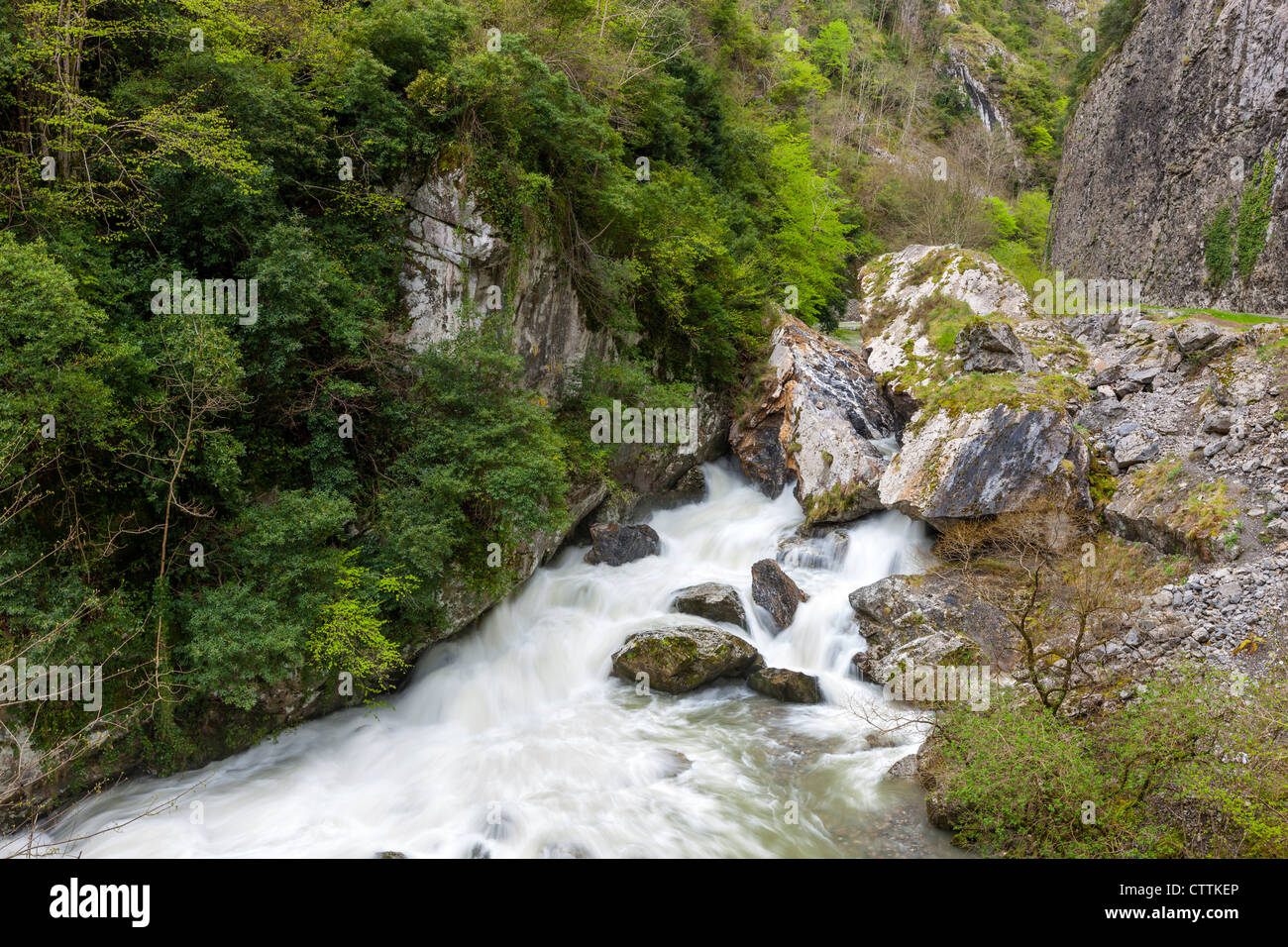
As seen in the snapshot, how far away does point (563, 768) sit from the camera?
34.8ft

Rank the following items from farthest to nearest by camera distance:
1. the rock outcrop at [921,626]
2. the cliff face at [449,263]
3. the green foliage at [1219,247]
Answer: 1. the green foliage at [1219,247]
2. the cliff face at [449,263]
3. the rock outcrop at [921,626]

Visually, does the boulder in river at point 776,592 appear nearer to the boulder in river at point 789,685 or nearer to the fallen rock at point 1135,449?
the boulder in river at point 789,685

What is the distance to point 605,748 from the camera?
11.1 m

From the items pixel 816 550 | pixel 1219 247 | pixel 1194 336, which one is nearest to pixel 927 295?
pixel 1194 336

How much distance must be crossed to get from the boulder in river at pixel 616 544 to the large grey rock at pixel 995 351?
339 inches

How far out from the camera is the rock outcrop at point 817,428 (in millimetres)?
16484

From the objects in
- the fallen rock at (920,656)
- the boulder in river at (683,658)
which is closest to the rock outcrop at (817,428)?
the fallen rock at (920,656)

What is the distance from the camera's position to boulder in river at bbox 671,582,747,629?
45.9 feet

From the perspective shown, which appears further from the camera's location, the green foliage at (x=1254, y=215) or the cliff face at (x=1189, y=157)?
the cliff face at (x=1189, y=157)

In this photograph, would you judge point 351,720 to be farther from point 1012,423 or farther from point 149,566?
point 1012,423

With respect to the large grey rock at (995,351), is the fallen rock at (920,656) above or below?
below

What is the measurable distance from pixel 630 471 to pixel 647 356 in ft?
10.2

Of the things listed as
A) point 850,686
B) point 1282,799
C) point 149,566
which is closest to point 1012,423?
point 850,686

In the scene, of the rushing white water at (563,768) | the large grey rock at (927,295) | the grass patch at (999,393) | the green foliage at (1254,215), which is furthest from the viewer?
the large grey rock at (927,295)
